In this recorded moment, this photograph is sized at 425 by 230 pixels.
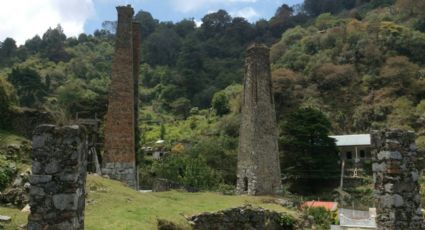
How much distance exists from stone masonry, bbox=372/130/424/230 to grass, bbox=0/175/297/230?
561 cm

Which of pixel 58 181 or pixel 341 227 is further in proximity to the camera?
pixel 341 227

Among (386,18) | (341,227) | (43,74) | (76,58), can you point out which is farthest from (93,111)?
(386,18)

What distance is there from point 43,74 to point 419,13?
5737cm

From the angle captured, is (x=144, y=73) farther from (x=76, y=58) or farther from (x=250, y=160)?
(x=250, y=160)

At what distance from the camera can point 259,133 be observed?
28.5 m

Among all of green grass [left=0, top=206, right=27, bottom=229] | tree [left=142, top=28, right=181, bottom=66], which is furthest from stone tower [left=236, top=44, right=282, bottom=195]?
tree [left=142, top=28, right=181, bottom=66]

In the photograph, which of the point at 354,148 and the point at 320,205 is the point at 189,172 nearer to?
the point at 320,205

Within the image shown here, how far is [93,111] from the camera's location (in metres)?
35.6

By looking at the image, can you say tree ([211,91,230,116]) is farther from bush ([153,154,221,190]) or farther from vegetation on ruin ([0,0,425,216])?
bush ([153,154,221,190])

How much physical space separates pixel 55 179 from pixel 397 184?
5.37 metres

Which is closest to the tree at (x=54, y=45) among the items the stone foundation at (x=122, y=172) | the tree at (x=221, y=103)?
the tree at (x=221, y=103)

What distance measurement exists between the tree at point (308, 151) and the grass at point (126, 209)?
22.1 meters

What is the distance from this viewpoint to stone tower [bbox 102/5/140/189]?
20.2m

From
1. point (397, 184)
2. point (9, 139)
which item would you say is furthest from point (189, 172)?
point (397, 184)
